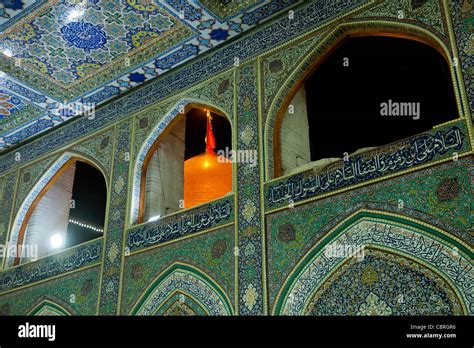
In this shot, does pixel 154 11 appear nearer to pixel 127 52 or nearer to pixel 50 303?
pixel 127 52

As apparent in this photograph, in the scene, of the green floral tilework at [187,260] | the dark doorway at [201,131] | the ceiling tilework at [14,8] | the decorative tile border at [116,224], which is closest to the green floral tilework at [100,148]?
the decorative tile border at [116,224]

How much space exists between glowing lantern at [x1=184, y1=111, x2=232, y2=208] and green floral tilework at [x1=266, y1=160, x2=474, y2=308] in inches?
90.0

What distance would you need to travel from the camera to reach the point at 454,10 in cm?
455

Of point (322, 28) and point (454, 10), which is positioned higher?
point (322, 28)

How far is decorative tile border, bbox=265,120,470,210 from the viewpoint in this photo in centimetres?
420

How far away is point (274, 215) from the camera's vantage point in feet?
16.8

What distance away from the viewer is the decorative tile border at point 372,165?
13.8ft

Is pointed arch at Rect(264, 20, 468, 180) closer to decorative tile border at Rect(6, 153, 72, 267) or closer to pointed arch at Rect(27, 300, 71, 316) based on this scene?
pointed arch at Rect(27, 300, 71, 316)

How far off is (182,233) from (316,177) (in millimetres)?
1666

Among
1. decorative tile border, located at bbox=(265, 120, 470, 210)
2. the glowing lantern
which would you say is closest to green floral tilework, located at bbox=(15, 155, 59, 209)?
the glowing lantern

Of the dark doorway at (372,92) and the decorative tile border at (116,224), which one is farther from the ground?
the dark doorway at (372,92)

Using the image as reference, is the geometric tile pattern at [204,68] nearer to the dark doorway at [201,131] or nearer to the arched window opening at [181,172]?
the arched window opening at [181,172]

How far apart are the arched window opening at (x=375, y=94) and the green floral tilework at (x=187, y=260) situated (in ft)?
6.00
